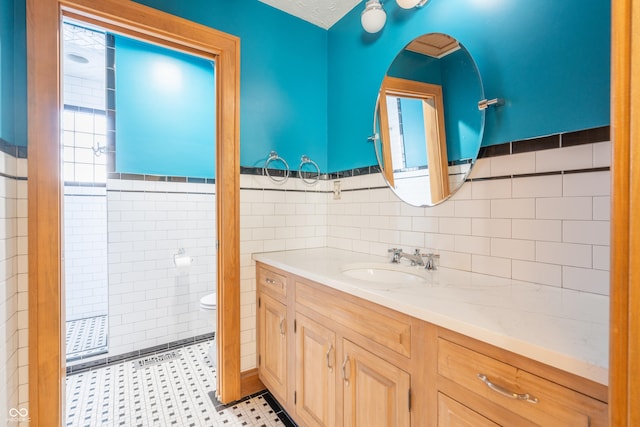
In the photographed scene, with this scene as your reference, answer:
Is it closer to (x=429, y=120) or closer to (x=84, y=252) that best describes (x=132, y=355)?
(x=84, y=252)

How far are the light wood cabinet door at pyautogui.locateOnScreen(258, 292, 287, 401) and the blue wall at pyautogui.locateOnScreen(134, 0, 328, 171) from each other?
966mm

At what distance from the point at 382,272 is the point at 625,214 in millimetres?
1192

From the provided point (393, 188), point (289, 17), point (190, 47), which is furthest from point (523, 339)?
point (289, 17)

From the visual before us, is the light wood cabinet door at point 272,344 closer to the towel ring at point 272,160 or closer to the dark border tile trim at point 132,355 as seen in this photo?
the towel ring at point 272,160

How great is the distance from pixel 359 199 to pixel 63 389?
6.25 ft

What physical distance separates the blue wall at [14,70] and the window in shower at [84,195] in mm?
1555

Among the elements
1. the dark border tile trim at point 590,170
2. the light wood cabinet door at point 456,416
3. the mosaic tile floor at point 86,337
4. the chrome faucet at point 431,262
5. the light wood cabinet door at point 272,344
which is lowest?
the mosaic tile floor at point 86,337

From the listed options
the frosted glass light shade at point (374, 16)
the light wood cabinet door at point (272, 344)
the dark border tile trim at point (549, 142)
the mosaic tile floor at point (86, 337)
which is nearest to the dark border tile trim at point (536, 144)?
the dark border tile trim at point (549, 142)

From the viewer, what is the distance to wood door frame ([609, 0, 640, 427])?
39 centimetres

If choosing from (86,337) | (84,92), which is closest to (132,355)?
(86,337)

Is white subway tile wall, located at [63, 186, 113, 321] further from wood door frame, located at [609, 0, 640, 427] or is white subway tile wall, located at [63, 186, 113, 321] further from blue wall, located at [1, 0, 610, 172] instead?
wood door frame, located at [609, 0, 640, 427]

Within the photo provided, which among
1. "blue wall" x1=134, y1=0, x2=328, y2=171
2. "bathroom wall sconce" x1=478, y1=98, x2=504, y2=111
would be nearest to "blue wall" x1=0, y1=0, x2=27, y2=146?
"blue wall" x1=134, y1=0, x2=328, y2=171

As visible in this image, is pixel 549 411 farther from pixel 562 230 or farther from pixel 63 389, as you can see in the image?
pixel 63 389

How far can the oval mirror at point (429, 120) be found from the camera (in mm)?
1288
